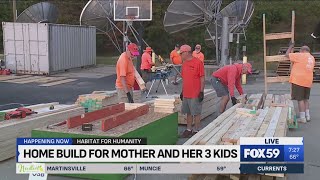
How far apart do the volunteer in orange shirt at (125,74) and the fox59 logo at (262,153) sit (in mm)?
4538

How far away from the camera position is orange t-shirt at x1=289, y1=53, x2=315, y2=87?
11.0 m

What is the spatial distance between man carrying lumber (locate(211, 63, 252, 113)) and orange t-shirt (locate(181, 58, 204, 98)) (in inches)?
45.6

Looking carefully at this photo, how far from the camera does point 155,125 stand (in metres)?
7.71

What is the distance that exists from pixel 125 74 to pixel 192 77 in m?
1.51

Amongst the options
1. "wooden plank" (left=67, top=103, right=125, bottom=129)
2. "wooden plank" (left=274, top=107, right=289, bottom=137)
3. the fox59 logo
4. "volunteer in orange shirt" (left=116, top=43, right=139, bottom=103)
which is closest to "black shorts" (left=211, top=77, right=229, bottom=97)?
"wooden plank" (left=274, top=107, right=289, bottom=137)

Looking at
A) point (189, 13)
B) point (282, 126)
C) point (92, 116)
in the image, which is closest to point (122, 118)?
point (92, 116)

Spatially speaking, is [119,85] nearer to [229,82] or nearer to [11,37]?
[229,82]

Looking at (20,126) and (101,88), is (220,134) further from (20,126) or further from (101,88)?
(101,88)

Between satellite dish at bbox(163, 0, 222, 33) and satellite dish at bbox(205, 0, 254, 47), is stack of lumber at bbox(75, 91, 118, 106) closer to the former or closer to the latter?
satellite dish at bbox(163, 0, 222, 33)

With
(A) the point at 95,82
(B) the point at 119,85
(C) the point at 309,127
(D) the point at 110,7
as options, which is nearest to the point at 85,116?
(B) the point at 119,85

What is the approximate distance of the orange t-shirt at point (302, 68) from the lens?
11008 millimetres

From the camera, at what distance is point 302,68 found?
1105cm

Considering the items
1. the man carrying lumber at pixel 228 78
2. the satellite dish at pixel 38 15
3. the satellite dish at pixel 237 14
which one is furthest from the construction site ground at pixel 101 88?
the satellite dish at pixel 38 15

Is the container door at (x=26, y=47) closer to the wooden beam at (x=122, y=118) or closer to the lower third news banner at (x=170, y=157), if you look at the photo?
the wooden beam at (x=122, y=118)
